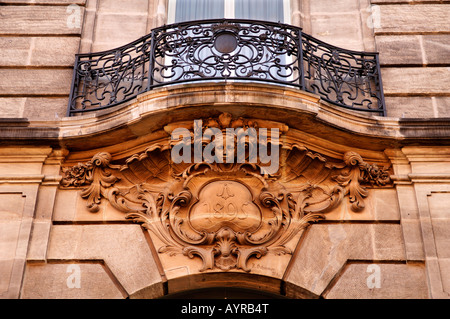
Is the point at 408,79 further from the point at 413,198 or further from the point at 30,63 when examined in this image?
the point at 30,63

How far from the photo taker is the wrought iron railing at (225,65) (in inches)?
307

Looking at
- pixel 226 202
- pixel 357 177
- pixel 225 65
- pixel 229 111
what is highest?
pixel 225 65

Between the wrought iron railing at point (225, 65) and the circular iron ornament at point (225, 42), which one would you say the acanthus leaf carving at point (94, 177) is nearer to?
the wrought iron railing at point (225, 65)

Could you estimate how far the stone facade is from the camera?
6957 mm

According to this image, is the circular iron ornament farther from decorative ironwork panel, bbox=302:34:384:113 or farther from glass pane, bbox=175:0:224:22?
glass pane, bbox=175:0:224:22

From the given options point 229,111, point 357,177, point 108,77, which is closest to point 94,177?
point 108,77

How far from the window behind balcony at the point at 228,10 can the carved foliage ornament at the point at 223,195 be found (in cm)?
232

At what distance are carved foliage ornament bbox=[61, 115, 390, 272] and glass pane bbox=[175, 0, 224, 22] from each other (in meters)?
2.36

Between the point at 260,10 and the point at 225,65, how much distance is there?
5.81 feet

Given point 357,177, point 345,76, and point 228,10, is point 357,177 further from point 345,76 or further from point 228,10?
point 228,10

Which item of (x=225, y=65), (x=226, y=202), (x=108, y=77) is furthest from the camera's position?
(x=108, y=77)

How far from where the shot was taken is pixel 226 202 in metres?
7.30
